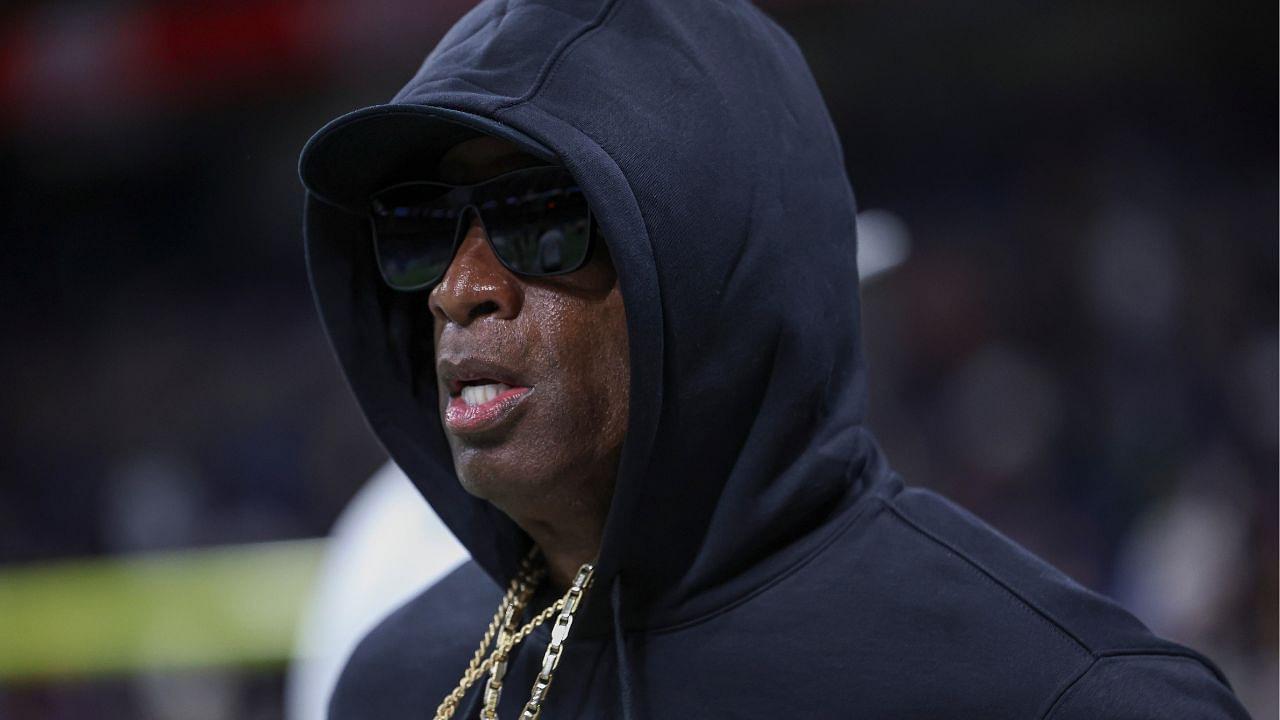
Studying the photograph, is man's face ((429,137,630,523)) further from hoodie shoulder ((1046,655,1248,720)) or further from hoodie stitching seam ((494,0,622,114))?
hoodie shoulder ((1046,655,1248,720))

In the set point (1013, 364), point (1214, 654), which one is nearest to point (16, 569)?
point (1013, 364)

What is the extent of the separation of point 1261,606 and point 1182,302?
5.36ft

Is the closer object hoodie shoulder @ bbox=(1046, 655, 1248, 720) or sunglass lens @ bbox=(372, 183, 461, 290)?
hoodie shoulder @ bbox=(1046, 655, 1248, 720)

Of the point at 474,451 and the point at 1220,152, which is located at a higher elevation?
the point at 474,451

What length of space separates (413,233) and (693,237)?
0.27 meters

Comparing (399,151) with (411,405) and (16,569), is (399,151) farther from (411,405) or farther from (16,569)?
(16,569)

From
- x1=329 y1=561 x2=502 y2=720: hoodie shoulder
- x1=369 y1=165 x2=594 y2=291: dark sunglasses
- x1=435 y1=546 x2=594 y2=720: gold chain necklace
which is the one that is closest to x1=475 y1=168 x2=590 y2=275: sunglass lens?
x1=369 y1=165 x2=594 y2=291: dark sunglasses

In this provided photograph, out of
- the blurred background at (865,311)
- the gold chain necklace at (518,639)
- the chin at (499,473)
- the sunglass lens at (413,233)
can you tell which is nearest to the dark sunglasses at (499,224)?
the sunglass lens at (413,233)

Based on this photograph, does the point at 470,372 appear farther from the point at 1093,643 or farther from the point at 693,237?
the point at 1093,643

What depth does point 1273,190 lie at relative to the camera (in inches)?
192

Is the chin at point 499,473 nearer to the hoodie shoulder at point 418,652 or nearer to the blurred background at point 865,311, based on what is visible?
the hoodie shoulder at point 418,652

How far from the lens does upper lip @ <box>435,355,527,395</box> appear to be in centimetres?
111

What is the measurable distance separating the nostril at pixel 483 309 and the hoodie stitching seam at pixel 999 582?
1.24 feet

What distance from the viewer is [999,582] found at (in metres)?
1.11
